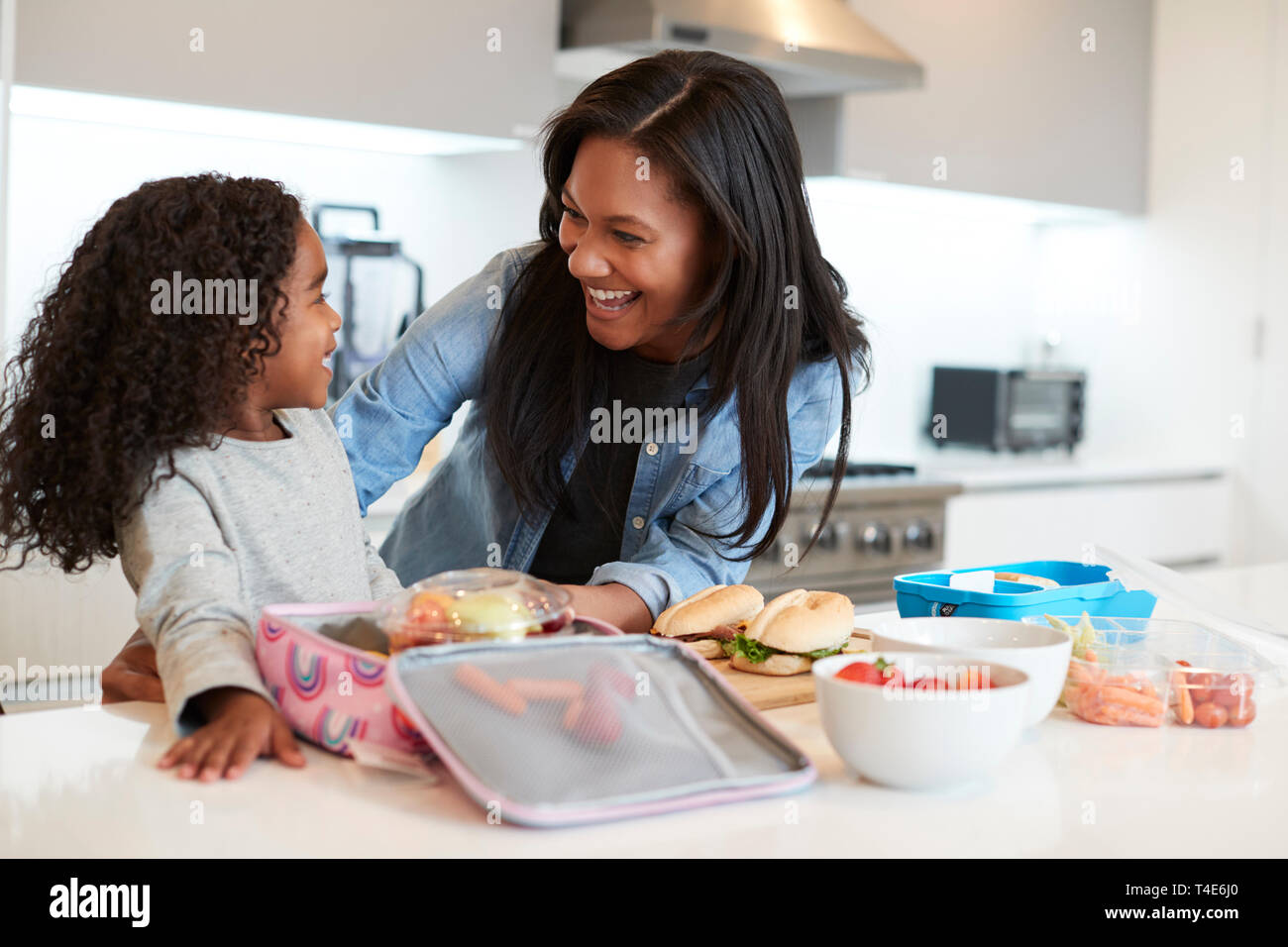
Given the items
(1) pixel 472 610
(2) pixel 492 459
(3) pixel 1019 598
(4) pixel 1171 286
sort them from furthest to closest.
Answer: (4) pixel 1171 286 < (2) pixel 492 459 < (3) pixel 1019 598 < (1) pixel 472 610

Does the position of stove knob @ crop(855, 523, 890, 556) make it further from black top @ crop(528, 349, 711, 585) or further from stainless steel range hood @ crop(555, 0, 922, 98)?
black top @ crop(528, 349, 711, 585)

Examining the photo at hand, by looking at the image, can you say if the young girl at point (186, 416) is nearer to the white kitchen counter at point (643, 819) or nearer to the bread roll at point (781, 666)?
the white kitchen counter at point (643, 819)

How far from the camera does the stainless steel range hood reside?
8.36ft

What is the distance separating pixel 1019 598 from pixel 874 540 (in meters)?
1.92

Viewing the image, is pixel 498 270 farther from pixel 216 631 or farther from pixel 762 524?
pixel 216 631

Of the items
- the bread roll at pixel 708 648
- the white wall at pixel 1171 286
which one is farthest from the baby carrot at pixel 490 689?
the white wall at pixel 1171 286

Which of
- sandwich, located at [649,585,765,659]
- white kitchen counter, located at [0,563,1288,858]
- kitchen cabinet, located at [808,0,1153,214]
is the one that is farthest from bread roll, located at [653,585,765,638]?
kitchen cabinet, located at [808,0,1153,214]

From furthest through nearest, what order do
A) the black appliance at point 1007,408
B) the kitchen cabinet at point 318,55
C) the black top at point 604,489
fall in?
1. the black appliance at point 1007,408
2. the kitchen cabinet at point 318,55
3. the black top at point 604,489

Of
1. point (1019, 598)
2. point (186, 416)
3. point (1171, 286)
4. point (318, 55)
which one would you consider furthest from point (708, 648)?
point (1171, 286)

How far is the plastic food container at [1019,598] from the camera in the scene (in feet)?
3.58

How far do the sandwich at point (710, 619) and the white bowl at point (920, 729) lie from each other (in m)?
0.33

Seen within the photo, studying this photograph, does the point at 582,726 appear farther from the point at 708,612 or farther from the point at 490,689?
the point at 708,612

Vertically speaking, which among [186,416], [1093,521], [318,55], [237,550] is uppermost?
[318,55]

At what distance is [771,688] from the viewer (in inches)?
40.7
